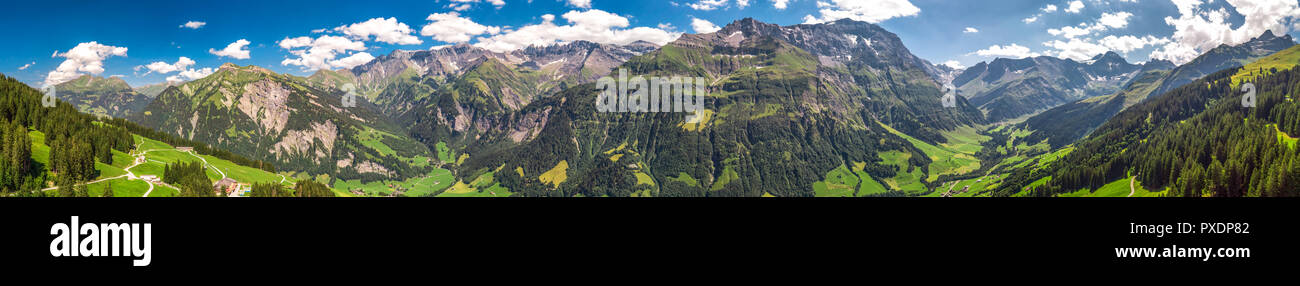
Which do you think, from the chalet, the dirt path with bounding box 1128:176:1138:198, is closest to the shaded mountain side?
the dirt path with bounding box 1128:176:1138:198

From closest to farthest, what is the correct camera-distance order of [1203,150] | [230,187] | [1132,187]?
[230,187] < [1203,150] < [1132,187]

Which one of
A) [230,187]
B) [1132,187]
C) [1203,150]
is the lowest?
[1132,187]

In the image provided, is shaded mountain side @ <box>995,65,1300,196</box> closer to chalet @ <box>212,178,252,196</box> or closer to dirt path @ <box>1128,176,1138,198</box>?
dirt path @ <box>1128,176,1138,198</box>

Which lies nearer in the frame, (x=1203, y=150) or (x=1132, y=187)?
(x=1203, y=150)

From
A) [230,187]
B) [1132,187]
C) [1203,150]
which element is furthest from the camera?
[1132,187]

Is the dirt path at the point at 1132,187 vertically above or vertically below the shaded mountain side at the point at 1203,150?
below

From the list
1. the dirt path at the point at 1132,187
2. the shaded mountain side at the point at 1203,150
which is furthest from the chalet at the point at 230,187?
the dirt path at the point at 1132,187

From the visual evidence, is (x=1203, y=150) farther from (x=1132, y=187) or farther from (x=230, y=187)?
(x=230, y=187)

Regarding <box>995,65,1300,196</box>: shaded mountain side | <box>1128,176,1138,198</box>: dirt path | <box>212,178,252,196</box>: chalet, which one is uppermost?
<box>995,65,1300,196</box>: shaded mountain side

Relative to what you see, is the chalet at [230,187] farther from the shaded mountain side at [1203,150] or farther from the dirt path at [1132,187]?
the dirt path at [1132,187]

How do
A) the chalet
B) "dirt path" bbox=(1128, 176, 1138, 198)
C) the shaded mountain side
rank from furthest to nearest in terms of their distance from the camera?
"dirt path" bbox=(1128, 176, 1138, 198), the chalet, the shaded mountain side

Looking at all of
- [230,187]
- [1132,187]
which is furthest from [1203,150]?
[230,187]
